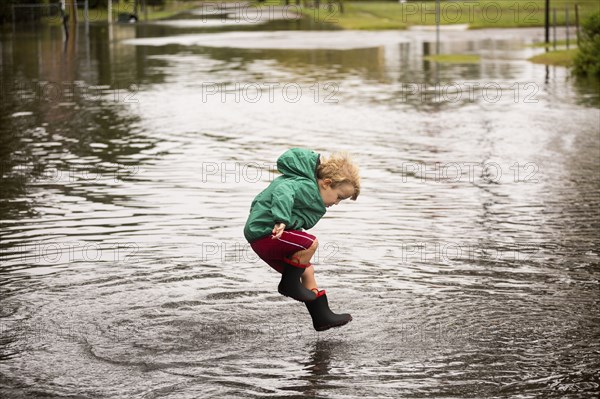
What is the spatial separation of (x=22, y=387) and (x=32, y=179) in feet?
21.8

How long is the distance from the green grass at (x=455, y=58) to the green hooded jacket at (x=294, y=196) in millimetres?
22475

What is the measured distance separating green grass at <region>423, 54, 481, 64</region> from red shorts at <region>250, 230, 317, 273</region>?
22.5 metres

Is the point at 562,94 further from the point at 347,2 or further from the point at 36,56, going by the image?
the point at 347,2

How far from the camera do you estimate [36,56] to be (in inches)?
1236

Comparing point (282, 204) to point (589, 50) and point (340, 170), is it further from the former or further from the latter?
point (589, 50)

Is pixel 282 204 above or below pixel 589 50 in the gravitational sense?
below

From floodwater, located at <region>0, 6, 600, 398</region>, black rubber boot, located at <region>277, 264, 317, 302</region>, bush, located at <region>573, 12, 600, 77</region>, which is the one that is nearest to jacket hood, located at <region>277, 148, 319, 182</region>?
black rubber boot, located at <region>277, 264, 317, 302</region>

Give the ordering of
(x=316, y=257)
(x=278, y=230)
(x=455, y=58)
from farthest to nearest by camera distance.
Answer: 1. (x=455, y=58)
2. (x=316, y=257)
3. (x=278, y=230)

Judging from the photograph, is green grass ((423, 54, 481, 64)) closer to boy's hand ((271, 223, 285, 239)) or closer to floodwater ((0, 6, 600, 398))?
floodwater ((0, 6, 600, 398))

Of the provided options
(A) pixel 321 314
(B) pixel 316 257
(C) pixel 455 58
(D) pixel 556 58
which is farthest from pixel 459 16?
(A) pixel 321 314

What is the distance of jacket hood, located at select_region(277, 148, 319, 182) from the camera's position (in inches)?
243

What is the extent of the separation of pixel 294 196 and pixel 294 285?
0.52 metres

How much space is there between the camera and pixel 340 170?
6.12 metres

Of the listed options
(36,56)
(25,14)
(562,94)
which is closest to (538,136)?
(562,94)
